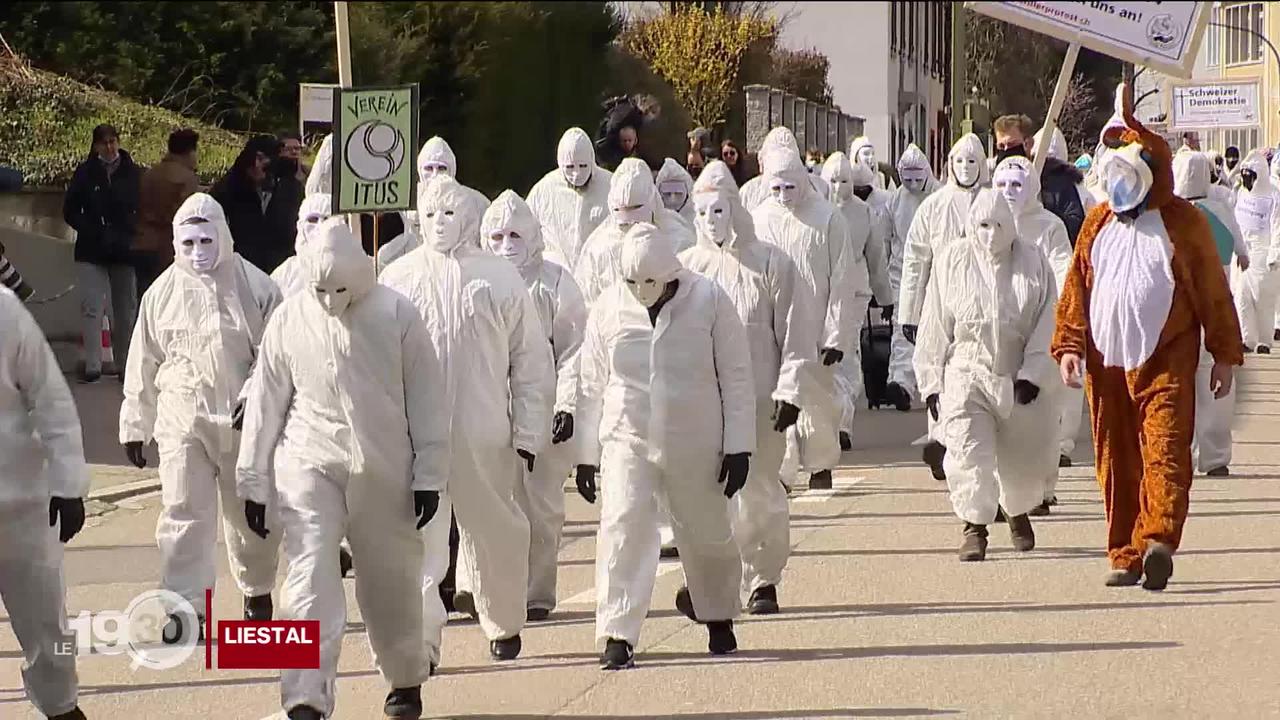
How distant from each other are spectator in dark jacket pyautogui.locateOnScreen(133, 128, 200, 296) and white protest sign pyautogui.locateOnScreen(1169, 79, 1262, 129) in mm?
19920

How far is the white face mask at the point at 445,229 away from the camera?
9.58 metres

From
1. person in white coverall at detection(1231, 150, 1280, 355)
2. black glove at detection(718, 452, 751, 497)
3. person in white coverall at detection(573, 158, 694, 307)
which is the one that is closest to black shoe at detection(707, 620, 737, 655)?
black glove at detection(718, 452, 751, 497)

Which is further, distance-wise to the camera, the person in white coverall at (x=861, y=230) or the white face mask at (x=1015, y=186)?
the person in white coverall at (x=861, y=230)

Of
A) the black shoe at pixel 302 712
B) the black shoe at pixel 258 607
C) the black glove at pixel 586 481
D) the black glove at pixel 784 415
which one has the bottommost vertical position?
the black shoe at pixel 258 607

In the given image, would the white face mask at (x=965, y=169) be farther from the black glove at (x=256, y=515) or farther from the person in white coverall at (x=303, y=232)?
the black glove at (x=256, y=515)

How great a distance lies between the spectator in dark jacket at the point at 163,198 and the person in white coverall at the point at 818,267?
5855 mm

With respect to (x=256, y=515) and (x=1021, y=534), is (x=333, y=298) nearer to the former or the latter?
(x=256, y=515)

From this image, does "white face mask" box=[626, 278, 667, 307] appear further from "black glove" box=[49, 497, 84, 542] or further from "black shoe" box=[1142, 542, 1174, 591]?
"black shoe" box=[1142, 542, 1174, 591]

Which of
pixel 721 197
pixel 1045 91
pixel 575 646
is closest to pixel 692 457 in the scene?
pixel 575 646

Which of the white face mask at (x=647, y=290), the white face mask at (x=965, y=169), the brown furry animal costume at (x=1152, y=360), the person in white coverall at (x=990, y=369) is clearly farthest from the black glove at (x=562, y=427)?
the white face mask at (x=965, y=169)

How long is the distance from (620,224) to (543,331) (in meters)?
1.87

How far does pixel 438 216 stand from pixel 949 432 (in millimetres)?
3312

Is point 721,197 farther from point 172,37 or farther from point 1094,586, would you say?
point 172,37

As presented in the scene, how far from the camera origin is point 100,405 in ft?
61.2
